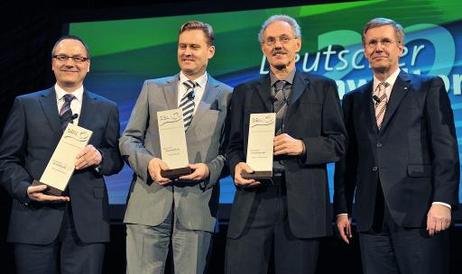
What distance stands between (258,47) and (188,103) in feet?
4.63

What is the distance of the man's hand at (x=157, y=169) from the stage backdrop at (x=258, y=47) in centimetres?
142

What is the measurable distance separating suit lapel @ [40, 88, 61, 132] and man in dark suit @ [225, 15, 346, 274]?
2.87 feet

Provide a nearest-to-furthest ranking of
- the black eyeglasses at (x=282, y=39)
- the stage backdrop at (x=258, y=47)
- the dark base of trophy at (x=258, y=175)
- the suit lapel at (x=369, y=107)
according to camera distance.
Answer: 1. the dark base of trophy at (x=258, y=175)
2. the black eyeglasses at (x=282, y=39)
3. the suit lapel at (x=369, y=107)
4. the stage backdrop at (x=258, y=47)

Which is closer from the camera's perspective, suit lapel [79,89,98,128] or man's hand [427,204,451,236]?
man's hand [427,204,451,236]

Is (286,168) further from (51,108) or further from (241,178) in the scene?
(51,108)

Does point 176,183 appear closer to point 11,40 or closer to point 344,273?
point 344,273

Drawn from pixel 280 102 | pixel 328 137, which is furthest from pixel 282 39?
pixel 328 137

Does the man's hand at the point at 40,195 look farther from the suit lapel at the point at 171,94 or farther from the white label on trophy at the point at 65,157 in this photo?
the suit lapel at the point at 171,94

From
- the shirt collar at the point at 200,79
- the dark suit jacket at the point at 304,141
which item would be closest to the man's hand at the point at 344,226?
the dark suit jacket at the point at 304,141

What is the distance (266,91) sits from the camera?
2.83m

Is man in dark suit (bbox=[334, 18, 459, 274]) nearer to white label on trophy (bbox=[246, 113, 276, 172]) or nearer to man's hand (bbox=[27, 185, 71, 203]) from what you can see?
white label on trophy (bbox=[246, 113, 276, 172])

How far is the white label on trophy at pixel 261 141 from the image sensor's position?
8.54 ft

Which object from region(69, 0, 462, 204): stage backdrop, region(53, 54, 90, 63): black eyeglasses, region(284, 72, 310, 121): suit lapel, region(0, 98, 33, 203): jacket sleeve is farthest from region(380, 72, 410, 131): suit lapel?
region(0, 98, 33, 203): jacket sleeve

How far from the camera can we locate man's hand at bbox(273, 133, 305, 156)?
103 inches
